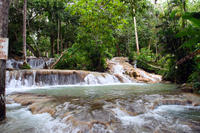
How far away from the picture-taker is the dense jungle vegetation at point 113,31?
486cm

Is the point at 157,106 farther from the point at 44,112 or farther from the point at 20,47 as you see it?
the point at 20,47

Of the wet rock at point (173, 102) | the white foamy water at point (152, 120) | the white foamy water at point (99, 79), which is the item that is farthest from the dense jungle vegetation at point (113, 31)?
the white foamy water at point (99, 79)

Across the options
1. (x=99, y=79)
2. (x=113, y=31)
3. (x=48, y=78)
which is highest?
(x=113, y=31)

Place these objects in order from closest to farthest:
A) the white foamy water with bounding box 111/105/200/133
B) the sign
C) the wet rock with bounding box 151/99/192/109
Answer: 1. the white foamy water with bounding box 111/105/200/133
2. the sign
3. the wet rock with bounding box 151/99/192/109

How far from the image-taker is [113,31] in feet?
56.7

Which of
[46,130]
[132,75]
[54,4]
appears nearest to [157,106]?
[46,130]

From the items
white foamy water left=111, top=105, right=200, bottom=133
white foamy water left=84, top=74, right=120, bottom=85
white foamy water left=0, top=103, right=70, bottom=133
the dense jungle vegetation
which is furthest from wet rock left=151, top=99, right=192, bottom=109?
white foamy water left=84, top=74, right=120, bottom=85

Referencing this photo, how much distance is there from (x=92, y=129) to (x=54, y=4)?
18.8 metres

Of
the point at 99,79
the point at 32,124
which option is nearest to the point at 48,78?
the point at 99,79

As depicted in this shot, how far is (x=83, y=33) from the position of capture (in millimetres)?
13656

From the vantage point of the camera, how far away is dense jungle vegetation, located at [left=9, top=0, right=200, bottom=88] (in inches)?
191

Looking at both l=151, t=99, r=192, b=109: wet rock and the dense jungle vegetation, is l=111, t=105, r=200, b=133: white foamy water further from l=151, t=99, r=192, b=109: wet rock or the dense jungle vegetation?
the dense jungle vegetation

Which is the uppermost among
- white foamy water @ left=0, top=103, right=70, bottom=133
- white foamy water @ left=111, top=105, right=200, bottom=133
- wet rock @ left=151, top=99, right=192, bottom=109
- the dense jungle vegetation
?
the dense jungle vegetation

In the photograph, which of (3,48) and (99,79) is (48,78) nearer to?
(99,79)
